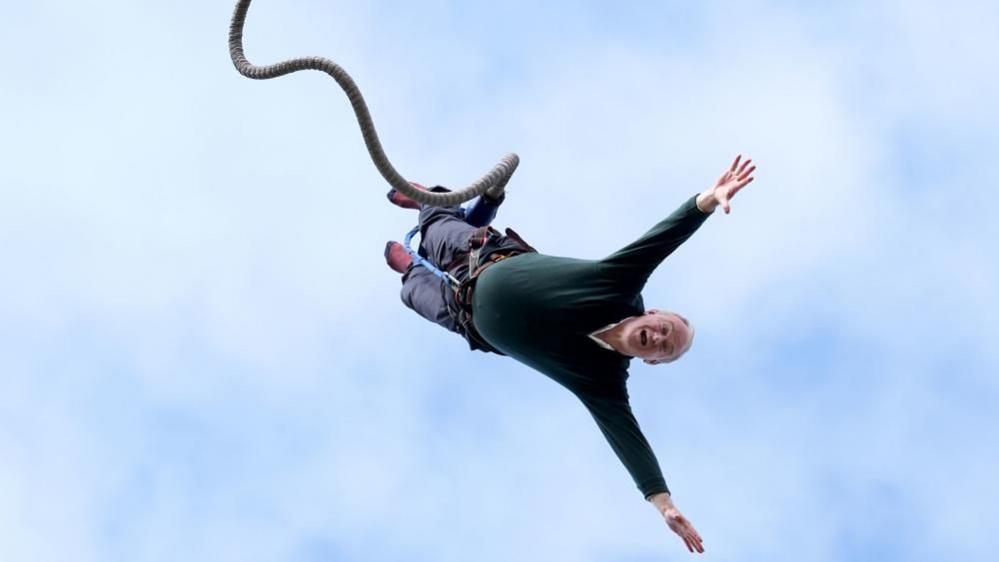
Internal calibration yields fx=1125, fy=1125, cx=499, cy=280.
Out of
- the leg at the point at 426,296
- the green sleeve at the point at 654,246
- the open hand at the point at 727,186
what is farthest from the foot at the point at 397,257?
the open hand at the point at 727,186

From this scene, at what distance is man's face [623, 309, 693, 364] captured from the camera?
8.91 metres

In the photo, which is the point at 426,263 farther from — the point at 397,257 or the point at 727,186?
the point at 727,186

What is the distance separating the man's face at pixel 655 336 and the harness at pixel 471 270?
1391mm

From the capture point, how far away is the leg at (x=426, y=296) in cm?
1032

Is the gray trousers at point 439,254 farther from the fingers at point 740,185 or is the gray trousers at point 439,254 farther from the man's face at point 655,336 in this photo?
the fingers at point 740,185

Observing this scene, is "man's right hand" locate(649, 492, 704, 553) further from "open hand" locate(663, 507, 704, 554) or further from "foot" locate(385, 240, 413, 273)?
"foot" locate(385, 240, 413, 273)

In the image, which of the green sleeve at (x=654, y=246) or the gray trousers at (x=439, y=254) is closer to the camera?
the green sleeve at (x=654, y=246)

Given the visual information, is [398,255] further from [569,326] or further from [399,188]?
[569,326]

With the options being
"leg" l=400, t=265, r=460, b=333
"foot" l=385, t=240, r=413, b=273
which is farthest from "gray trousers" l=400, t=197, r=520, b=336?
"foot" l=385, t=240, r=413, b=273

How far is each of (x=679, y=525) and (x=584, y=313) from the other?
6.58 feet

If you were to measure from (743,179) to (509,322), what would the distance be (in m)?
2.22

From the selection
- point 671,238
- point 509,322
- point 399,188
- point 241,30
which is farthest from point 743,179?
point 241,30

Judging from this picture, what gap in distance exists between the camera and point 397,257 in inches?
448

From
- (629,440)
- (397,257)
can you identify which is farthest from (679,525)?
(397,257)
